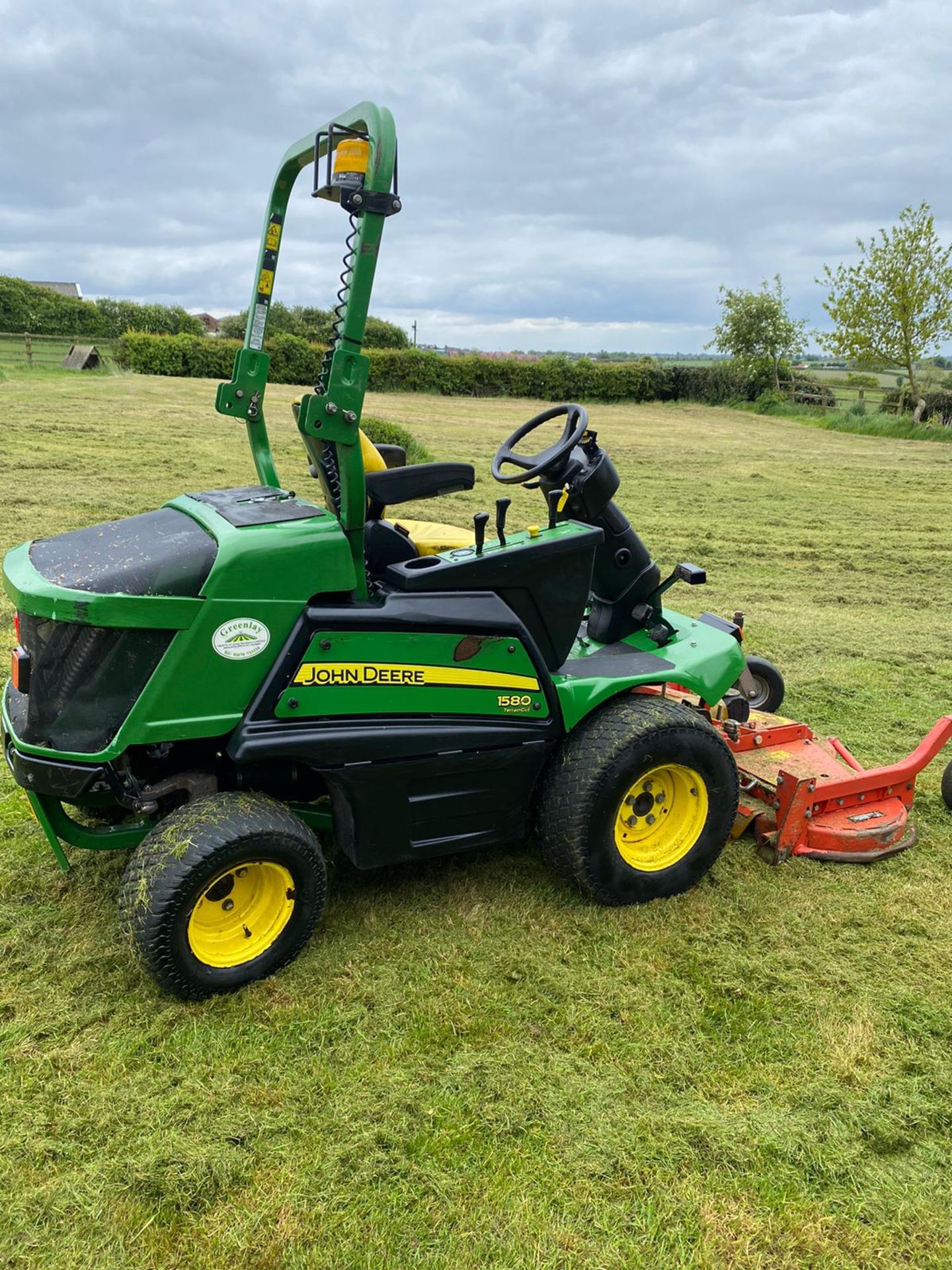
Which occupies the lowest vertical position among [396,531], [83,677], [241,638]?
[83,677]

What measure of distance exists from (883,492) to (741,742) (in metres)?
10.5

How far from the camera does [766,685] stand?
4.76m

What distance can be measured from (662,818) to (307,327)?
100 ft

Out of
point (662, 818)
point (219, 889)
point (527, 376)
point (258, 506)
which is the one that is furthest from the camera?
point (527, 376)

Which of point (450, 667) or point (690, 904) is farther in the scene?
point (690, 904)

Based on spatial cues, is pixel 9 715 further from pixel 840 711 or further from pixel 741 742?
pixel 840 711

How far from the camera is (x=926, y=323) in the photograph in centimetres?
2280

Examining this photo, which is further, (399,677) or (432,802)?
(432,802)

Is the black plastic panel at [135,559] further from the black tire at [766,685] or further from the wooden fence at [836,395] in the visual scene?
the wooden fence at [836,395]

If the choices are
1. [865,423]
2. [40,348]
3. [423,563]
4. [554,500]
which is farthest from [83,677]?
[40,348]

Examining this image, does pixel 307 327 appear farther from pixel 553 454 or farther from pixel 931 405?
pixel 553 454

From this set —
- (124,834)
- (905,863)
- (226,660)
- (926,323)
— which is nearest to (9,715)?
(124,834)

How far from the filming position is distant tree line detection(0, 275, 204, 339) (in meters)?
31.6

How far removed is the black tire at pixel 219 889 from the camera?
2.47 metres
